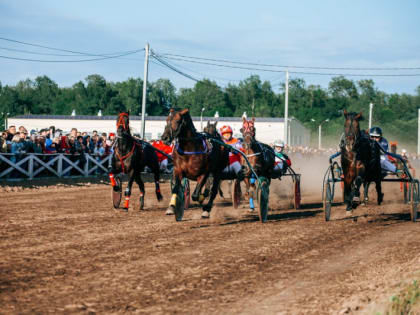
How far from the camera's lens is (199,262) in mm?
6430

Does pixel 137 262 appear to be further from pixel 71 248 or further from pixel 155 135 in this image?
pixel 155 135

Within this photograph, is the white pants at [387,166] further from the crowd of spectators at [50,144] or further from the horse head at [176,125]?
the crowd of spectators at [50,144]

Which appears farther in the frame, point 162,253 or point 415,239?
point 415,239

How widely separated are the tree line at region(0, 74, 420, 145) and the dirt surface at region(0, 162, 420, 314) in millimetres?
89384

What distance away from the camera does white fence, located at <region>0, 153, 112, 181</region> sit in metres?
17.0

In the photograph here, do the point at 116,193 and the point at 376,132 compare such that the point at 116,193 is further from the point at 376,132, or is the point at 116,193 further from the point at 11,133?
the point at 11,133

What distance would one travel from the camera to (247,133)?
1177 centimetres

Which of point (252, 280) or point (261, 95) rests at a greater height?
point (261, 95)

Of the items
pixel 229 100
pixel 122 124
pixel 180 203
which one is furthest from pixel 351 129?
pixel 229 100

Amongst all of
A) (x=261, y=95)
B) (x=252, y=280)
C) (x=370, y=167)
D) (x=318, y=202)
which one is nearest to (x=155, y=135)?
(x=261, y=95)

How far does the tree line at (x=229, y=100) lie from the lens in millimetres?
102438

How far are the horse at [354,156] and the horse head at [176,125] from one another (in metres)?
2.92

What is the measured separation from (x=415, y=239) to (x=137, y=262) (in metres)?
4.66

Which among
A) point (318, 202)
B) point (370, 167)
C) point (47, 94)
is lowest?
point (318, 202)
